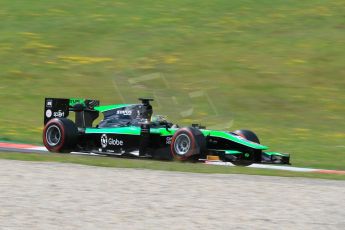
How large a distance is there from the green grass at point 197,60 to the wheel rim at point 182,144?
3131 millimetres

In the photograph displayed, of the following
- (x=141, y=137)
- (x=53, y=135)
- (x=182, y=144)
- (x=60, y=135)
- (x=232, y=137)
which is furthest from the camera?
(x=53, y=135)

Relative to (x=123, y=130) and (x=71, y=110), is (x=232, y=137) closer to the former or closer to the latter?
(x=123, y=130)

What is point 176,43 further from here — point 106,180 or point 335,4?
point 106,180

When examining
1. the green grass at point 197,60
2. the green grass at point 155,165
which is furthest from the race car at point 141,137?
the green grass at point 197,60

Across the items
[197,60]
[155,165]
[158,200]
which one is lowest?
[158,200]

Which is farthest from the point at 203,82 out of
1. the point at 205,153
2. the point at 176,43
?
the point at 205,153

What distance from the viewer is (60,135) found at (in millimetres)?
13992

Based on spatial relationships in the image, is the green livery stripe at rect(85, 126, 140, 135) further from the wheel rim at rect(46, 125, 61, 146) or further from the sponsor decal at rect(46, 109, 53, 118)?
the sponsor decal at rect(46, 109, 53, 118)

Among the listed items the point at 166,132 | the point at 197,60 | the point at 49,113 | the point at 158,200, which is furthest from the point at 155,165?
the point at 197,60

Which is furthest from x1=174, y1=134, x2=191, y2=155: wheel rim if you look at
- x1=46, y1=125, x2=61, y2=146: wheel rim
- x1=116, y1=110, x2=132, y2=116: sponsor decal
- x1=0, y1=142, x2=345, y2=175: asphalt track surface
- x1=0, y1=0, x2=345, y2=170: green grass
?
Answer: x1=0, y1=0, x2=345, y2=170: green grass

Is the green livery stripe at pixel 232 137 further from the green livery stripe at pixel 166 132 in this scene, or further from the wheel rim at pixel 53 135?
the wheel rim at pixel 53 135

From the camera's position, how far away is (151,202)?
8.39 metres

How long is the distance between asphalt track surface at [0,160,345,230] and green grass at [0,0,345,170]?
5.37m

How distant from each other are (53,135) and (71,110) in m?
0.65
